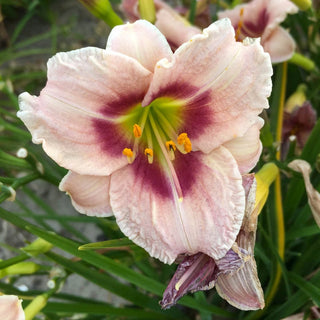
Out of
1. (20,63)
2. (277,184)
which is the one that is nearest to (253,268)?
(277,184)

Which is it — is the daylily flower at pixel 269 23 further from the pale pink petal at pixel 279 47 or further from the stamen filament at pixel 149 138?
the stamen filament at pixel 149 138

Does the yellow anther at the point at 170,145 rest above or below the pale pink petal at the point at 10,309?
above

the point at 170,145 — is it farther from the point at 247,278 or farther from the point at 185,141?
the point at 247,278

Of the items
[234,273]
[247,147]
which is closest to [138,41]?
[247,147]

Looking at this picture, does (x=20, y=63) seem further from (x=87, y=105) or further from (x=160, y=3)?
(x=87, y=105)

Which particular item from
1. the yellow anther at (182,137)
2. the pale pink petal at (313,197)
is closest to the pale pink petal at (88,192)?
the yellow anther at (182,137)

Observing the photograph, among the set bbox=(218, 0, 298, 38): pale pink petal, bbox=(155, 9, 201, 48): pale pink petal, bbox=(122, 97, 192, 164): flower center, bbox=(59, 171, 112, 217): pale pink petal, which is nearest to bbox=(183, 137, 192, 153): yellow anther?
bbox=(122, 97, 192, 164): flower center
